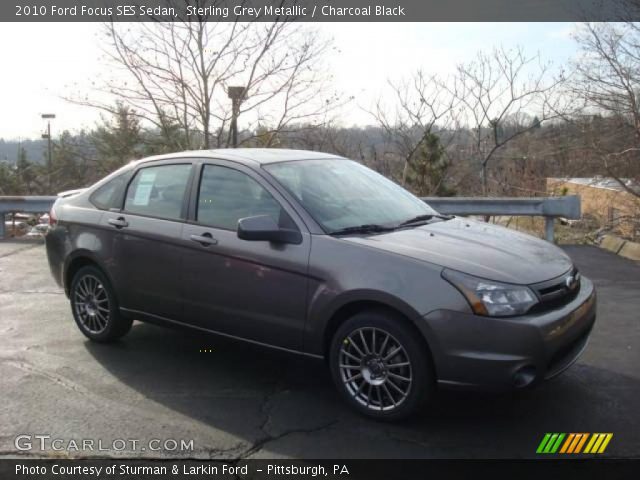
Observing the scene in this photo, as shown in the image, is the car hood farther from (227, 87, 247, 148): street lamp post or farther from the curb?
(227, 87, 247, 148): street lamp post

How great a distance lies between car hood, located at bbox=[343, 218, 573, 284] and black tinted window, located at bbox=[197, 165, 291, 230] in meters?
0.73

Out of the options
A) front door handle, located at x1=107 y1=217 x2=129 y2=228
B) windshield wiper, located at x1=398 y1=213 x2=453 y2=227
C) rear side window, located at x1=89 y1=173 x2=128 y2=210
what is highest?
rear side window, located at x1=89 y1=173 x2=128 y2=210

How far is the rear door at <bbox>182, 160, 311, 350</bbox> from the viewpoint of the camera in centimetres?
391

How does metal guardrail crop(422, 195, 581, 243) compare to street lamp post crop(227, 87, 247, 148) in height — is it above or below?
below

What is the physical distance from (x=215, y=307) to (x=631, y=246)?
6869 mm

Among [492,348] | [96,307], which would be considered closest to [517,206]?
[492,348]

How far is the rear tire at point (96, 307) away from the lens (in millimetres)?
5000

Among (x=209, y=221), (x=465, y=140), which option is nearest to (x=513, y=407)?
(x=209, y=221)

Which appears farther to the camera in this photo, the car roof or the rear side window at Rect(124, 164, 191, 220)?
the rear side window at Rect(124, 164, 191, 220)

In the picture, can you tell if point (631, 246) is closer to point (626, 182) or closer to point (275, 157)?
point (275, 157)

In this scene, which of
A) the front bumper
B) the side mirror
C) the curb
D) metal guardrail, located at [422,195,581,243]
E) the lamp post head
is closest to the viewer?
the front bumper

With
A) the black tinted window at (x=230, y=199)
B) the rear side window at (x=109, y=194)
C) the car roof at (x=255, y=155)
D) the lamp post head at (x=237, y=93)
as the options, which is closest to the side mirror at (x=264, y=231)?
the black tinted window at (x=230, y=199)

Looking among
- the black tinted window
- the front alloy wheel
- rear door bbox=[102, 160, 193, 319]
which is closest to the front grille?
the front alloy wheel

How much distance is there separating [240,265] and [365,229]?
2.89 ft
